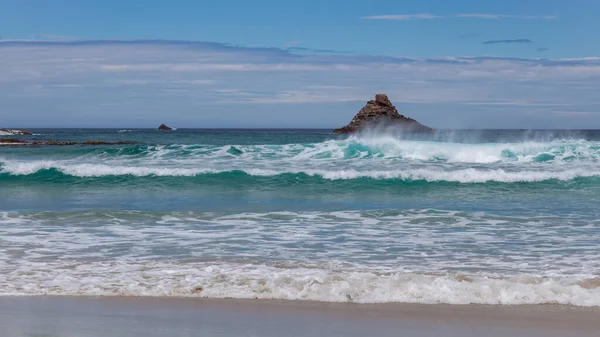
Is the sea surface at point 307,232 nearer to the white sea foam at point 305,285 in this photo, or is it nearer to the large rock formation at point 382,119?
the white sea foam at point 305,285

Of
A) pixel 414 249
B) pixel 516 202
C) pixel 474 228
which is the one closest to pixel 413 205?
pixel 516 202

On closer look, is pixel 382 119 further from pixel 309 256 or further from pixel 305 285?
pixel 305 285

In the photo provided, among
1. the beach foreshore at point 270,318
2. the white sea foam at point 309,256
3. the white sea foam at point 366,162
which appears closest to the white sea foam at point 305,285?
the white sea foam at point 309,256

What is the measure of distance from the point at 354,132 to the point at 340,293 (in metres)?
69.6

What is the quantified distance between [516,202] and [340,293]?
30.8ft

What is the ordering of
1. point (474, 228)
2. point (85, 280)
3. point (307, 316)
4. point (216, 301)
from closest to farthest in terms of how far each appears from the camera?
point (307, 316) < point (216, 301) < point (85, 280) < point (474, 228)

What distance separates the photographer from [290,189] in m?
17.7

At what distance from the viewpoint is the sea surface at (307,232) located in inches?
259

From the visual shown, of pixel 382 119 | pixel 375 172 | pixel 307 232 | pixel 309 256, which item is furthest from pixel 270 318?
pixel 382 119

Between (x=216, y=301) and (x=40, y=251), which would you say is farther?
(x=40, y=251)

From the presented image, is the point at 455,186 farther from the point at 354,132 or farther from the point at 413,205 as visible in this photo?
the point at 354,132

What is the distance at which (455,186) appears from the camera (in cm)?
1844

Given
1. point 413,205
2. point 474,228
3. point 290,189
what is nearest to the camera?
point 474,228

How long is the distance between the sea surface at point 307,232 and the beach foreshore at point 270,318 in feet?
0.83
